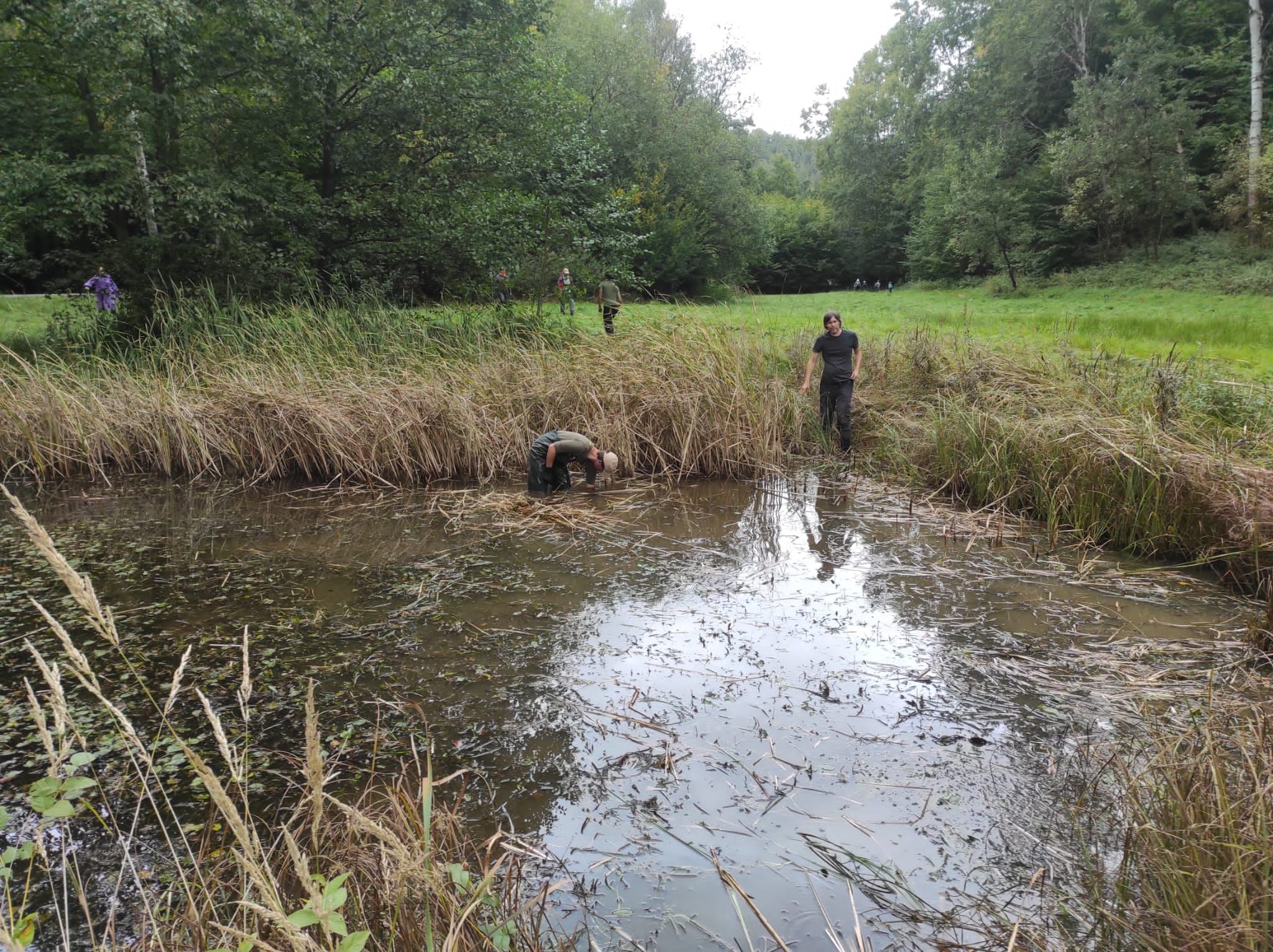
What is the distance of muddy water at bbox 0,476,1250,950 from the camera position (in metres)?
2.71

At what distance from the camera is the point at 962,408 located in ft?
26.4

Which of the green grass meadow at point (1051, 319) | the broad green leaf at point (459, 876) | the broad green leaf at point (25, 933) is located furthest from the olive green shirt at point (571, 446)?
the broad green leaf at point (25, 933)

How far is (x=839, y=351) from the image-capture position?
8.66 m

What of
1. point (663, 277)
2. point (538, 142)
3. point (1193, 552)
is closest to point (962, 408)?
point (1193, 552)

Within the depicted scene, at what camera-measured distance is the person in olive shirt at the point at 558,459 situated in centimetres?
745

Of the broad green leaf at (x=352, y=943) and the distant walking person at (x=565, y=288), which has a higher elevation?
the distant walking person at (x=565, y=288)

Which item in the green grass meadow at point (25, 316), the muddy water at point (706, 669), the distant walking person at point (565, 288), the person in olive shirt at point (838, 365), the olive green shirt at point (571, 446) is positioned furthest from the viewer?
the distant walking person at point (565, 288)

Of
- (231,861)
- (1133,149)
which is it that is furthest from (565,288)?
(1133,149)

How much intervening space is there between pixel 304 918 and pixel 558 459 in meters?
6.46

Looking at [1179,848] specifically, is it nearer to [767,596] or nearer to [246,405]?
[767,596]

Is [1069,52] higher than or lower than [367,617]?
higher

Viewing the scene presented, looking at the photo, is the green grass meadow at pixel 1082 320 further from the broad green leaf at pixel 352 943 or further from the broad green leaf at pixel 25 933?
the broad green leaf at pixel 25 933

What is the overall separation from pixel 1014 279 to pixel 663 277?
13.3m

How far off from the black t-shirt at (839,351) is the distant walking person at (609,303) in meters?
2.69
